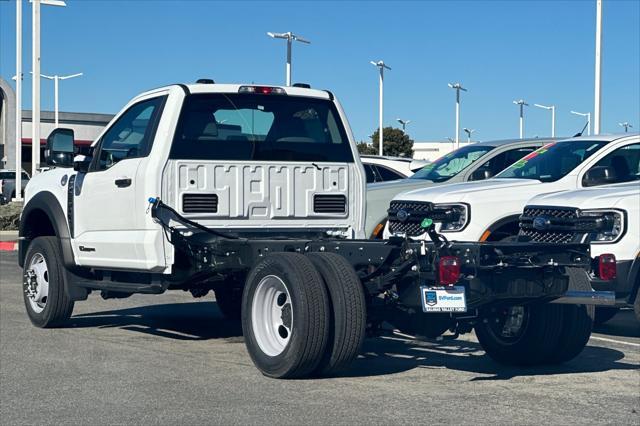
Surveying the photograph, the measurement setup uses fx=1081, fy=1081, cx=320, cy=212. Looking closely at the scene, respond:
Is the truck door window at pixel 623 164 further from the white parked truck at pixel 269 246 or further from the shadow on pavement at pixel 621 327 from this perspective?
the white parked truck at pixel 269 246

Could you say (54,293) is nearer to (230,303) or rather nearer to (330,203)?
(230,303)

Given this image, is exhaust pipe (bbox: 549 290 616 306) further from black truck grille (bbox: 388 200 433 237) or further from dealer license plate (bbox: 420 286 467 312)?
black truck grille (bbox: 388 200 433 237)

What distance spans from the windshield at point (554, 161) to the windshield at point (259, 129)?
3.12 m

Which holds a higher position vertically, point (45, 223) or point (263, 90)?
point (263, 90)

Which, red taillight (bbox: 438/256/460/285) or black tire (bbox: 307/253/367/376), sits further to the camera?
black tire (bbox: 307/253/367/376)

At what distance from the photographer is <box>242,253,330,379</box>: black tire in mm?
7477

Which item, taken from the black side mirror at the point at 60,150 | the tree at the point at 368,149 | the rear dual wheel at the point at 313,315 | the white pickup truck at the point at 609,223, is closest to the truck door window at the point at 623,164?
the white pickup truck at the point at 609,223

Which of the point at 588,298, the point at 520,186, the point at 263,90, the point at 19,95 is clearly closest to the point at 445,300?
the point at 588,298

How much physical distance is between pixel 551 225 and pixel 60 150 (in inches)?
183

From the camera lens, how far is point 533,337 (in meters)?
8.54

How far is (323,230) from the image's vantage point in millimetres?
9781

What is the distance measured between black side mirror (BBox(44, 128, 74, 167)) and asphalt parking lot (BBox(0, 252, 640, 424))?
1.63m

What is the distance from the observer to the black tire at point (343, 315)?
747 centimetres

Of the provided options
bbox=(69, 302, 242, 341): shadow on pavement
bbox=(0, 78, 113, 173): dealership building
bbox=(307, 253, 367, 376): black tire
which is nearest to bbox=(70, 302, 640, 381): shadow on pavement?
bbox=(69, 302, 242, 341): shadow on pavement
